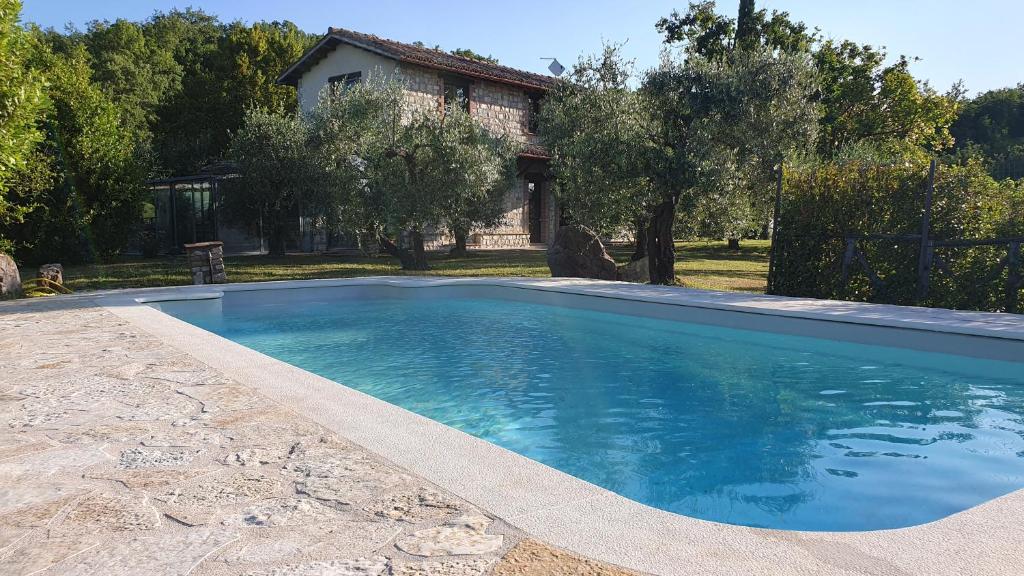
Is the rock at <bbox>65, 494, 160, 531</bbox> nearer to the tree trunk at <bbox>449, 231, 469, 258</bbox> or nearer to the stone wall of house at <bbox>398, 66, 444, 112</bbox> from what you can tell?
the tree trunk at <bbox>449, 231, 469, 258</bbox>

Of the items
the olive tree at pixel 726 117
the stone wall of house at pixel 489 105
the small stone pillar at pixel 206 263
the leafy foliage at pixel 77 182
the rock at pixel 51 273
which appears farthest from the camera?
the stone wall of house at pixel 489 105

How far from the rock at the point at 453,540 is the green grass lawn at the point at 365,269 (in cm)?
1176

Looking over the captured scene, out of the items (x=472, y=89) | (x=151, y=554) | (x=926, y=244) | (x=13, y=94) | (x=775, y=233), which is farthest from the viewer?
(x=472, y=89)

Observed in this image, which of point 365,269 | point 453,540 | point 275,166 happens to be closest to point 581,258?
point 365,269

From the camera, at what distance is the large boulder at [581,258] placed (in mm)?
14570

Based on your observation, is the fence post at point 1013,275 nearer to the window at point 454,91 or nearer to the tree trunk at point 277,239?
the window at point 454,91

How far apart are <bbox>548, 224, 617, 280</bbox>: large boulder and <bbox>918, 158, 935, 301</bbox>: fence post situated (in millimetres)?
6351

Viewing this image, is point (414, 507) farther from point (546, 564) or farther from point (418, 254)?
point (418, 254)

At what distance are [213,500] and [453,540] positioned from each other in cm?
123

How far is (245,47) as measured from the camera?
3169 cm

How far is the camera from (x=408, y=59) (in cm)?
2081

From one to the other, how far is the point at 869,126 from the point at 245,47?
28.4 m

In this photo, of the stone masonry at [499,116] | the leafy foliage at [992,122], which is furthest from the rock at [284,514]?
the leafy foliage at [992,122]

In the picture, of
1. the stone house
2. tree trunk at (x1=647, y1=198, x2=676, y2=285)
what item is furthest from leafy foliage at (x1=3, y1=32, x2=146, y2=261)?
tree trunk at (x1=647, y1=198, x2=676, y2=285)
